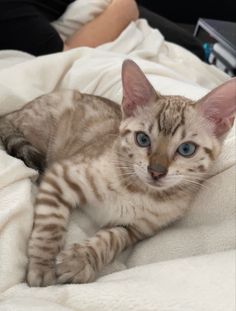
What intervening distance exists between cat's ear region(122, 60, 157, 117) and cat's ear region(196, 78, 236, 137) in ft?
0.51

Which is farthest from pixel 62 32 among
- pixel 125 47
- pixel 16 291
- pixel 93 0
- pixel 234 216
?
pixel 16 291

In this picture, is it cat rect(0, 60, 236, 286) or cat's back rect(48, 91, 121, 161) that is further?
cat's back rect(48, 91, 121, 161)

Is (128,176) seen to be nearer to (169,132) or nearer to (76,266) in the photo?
(169,132)

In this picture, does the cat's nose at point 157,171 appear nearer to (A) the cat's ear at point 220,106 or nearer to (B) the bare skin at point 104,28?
(A) the cat's ear at point 220,106

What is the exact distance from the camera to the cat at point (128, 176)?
111cm

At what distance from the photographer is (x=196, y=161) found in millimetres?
1188

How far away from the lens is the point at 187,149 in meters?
1.18

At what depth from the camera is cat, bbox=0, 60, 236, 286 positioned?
3.65 feet

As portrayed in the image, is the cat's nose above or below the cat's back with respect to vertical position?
above

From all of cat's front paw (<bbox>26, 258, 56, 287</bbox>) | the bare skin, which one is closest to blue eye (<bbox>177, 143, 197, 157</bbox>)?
cat's front paw (<bbox>26, 258, 56, 287</bbox>)

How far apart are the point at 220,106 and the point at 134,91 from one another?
0.27m

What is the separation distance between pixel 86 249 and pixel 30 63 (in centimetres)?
97

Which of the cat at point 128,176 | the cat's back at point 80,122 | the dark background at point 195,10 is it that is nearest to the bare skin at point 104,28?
the cat's back at point 80,122

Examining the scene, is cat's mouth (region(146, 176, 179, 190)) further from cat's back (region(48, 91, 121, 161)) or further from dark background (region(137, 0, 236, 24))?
dark background (region(137, 0, 236, 24))
